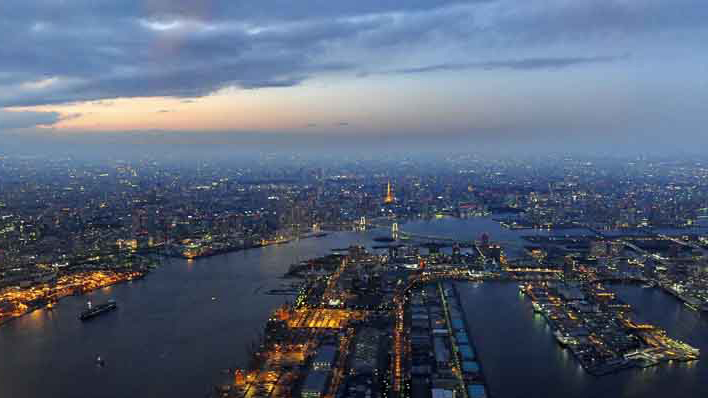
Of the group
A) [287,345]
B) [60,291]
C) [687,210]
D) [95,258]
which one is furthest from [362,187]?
[287,345]

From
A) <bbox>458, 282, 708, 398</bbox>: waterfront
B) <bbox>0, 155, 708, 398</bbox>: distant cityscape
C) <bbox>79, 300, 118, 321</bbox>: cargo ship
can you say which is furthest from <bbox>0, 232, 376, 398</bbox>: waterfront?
<bbox>458, 282, 708, 398</bbox>: waterfront

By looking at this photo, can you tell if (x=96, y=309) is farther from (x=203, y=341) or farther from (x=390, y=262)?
(x=390, y=262)

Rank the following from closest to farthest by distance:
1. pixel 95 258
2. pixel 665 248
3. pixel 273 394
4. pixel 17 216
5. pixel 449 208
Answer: pixel 273 394, pixel 95 258, pixel 665 248, pixel 17 216, pixel 449 208

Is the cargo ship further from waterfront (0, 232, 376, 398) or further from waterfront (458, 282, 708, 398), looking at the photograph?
waterfront (458, 282, 708, 398)

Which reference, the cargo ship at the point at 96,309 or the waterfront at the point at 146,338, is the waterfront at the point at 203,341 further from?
the cargo ship at the point at 96,309

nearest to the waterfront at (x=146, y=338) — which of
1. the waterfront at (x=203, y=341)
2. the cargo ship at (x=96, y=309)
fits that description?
the waterfront at (x=203, y=341)

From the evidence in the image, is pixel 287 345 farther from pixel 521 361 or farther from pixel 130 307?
pixel 130 307
